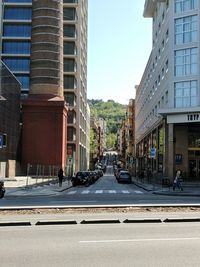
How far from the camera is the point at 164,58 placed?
58.8 m

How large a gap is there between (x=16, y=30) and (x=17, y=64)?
625cm

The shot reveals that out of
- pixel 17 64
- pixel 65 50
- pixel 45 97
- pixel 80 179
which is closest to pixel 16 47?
pixel 17 64

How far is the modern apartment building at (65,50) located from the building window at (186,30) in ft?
130

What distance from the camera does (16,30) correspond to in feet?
298

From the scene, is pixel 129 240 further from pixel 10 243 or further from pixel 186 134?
pixel 186 134

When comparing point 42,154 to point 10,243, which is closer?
point 10,243

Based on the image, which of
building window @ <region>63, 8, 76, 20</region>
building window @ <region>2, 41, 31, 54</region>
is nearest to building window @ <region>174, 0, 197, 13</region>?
building window @ <region>2, 41, 31, 54</region>

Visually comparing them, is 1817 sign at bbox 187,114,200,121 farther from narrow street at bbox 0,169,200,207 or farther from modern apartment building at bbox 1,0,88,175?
modern apartment building at bbox 1,0,88,175

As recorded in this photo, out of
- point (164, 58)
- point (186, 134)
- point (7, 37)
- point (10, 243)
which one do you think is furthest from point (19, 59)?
point (10, 243)

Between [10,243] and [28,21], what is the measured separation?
8248 centimetres

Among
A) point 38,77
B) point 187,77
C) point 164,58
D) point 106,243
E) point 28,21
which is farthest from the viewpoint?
point 28,21

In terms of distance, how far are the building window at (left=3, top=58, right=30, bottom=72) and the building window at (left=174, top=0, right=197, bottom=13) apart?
1654 inches

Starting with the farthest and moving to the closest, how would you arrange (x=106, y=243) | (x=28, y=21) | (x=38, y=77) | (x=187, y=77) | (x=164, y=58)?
(x=28, y=21), (x=38, y=77), (x=164, y=58), (x=187, y=77), (x=106, y=243)

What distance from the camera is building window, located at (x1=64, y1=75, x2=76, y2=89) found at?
93500 millimetres
